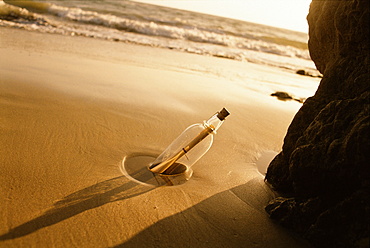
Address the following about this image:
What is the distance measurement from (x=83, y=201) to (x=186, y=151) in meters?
0.70

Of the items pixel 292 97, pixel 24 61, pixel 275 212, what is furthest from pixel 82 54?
pixel 275 212

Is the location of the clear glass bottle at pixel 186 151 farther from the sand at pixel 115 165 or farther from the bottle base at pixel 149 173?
the sand at pixel 115 165

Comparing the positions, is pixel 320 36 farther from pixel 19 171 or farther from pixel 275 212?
pixel 19 171

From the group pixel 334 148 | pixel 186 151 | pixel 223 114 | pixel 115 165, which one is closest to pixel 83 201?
pixel 115 165

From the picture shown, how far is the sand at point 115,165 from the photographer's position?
1.47 m

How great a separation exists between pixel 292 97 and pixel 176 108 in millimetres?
2728

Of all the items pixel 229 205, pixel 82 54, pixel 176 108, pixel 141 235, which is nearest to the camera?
pixel 141 235

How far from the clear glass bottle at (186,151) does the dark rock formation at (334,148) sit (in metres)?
0.53

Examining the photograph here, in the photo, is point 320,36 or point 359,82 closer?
point 359,82

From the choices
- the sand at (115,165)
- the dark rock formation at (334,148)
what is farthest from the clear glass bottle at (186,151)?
the dark rock formation at (334,148)

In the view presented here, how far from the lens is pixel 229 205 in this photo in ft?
6.01

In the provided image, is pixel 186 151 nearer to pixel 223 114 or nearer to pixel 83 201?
pixel 223 114

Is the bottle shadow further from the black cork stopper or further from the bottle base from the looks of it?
the black cork stopper

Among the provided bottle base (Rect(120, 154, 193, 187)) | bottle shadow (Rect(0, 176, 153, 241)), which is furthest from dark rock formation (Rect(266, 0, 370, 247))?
bottle shadow (Rect(0, 176, 153, 241))
